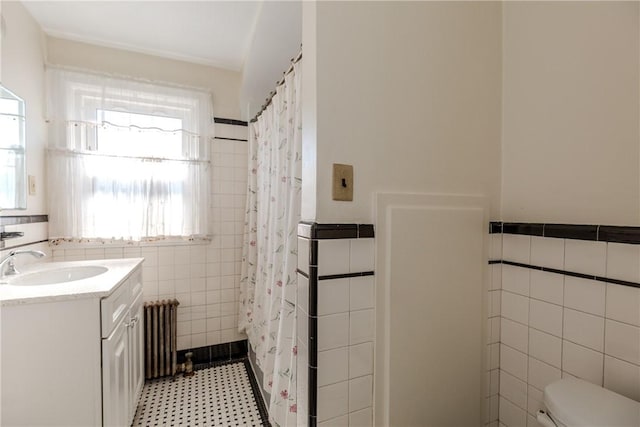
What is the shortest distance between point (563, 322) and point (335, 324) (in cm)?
83

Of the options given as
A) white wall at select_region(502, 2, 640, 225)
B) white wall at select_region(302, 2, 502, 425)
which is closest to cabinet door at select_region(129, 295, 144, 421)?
white wall at select_region(302, 2, 502, 425)

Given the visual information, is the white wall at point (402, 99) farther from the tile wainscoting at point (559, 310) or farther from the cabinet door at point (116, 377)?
the cabinet door at point (116, 377)

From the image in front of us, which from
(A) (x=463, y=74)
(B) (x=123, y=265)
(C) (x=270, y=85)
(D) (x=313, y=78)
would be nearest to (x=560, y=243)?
(A) (x=463, y=74)

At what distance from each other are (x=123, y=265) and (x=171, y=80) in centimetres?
148

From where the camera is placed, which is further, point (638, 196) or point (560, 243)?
point (560, 243)

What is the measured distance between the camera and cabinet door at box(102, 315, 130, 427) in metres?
1.14

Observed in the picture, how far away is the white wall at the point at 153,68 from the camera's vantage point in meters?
1.94

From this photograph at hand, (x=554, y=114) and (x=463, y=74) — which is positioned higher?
(x=463, y=74)

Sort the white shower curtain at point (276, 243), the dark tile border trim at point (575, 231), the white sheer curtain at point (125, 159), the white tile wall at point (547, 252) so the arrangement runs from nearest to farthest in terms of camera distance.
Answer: the dark tile border trim at point (575, 231) → the white tile wall at point (547, 252) → the white shower curtain at point (276, 243) → the white sheer curtain at point (125, 159)

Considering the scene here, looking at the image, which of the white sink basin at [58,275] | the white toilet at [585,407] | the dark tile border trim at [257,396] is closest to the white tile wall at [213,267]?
the dark tile border trim at [257,396]

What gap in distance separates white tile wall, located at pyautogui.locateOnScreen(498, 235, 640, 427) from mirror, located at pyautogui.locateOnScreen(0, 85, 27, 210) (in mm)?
2432

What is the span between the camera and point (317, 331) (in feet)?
2.88

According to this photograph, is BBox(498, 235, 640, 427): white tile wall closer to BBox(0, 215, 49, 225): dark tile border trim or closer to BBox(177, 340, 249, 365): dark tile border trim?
BBox(177, 340, 249, 365): dark tile border trim

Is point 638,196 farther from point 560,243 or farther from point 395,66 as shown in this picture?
point 395,66
